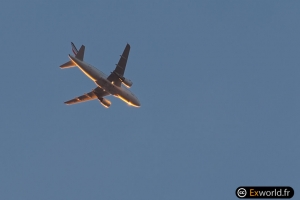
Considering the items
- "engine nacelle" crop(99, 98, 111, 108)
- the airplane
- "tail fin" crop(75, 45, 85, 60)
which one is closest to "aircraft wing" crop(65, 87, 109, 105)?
the airplane

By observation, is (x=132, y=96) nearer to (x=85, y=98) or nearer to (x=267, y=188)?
(x=85, y=98)

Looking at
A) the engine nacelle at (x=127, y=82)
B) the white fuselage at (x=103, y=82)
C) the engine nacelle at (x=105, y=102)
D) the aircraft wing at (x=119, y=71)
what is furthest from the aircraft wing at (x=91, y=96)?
the aircraft wing at (x=119, y=71)

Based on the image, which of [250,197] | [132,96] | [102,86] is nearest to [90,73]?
[102,86]

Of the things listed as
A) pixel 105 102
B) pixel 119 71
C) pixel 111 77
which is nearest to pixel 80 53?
pixel 111 77

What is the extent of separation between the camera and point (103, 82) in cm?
6756

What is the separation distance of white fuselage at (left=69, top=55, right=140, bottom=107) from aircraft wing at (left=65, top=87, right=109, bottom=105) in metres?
→ 4.21

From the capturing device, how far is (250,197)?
141 ft

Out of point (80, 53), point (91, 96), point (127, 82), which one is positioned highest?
point (80, 53)

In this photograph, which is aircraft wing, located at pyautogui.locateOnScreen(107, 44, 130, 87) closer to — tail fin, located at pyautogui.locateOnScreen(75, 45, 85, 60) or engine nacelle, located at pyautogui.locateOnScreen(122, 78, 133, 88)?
engine nacelle, located at pyautogui.locateOnScreen(122, 78, 133, 88)

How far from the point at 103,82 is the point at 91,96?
8.43m

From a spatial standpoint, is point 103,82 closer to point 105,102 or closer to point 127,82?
point 127,82

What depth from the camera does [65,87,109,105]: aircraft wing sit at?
73688 millimetres

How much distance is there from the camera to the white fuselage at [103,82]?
217 feet

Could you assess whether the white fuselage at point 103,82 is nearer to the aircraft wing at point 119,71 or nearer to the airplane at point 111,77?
the airplane at point 111,77
